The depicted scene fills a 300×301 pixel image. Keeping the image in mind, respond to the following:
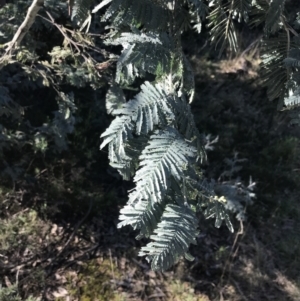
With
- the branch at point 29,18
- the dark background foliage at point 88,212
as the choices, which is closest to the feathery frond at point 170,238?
the branch at point 29,18

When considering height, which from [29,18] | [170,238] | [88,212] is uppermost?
[29,18]

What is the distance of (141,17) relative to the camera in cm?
122

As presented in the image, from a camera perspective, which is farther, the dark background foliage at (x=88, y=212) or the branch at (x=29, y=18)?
the dark background foliage at (x=88, y=212)

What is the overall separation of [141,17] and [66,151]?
8.12 feet

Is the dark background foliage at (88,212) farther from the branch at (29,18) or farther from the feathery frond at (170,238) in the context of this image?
the feathery frond at (170,238)

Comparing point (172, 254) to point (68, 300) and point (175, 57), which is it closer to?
point (175, 57)

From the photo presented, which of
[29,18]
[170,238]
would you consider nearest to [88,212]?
[29,18]

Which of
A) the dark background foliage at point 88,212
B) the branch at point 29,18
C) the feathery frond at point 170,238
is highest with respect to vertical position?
the branch at point 29,18

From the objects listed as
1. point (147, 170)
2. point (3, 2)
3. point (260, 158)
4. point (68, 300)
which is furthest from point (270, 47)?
point (260, 158)

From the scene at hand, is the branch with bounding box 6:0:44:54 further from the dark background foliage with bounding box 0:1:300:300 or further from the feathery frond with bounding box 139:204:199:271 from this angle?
the feathery frond with bounding box 139:204:199:271

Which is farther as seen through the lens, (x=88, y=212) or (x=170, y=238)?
(x=88, y=212)

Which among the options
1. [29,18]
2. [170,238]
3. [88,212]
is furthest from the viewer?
[88,212]

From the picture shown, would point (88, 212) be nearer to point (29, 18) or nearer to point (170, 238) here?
point (29, 18)

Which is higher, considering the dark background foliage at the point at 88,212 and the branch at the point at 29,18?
the branch at the point at 29,18
